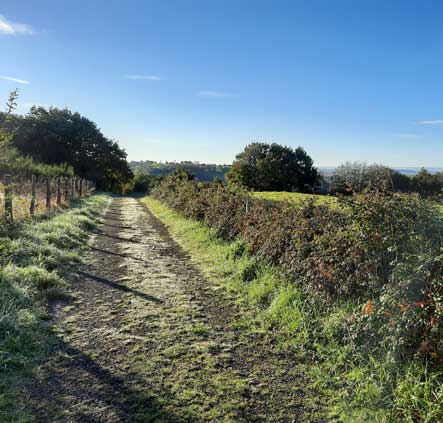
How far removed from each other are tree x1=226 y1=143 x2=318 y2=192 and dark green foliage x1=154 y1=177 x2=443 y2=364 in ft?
158

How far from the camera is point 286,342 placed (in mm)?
3955

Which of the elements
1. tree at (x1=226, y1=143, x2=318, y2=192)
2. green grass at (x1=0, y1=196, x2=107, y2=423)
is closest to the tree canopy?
tree at (x1=226, y1=143, x2=318, y2=192)

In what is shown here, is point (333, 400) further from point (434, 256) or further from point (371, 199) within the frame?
point (371, 199)

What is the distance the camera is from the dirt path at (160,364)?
2.75 metres

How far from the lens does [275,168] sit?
56.3 m

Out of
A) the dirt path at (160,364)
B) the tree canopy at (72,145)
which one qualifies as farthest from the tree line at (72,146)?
the dirt path at (160,364)

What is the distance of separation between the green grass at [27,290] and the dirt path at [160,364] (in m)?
0.18

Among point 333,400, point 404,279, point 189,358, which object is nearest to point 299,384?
point 333,400

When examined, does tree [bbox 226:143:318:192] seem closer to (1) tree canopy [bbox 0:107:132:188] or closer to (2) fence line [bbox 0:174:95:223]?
(1) tree canopy [bbox 0:107:132:188]

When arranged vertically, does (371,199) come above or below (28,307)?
above

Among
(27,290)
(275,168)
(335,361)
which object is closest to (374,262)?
(335,361)

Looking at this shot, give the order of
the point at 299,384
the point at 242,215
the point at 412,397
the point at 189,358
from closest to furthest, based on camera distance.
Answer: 1. the point at 412,397
2. the point at 299,384
3. the point at 189,358
4. the point at 242,215

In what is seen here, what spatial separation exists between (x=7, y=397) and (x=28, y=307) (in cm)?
187

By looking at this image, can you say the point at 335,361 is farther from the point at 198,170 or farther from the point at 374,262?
the point at 198,170
